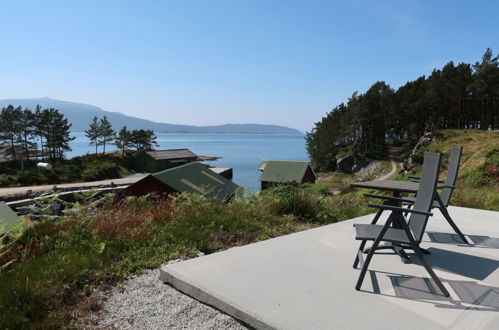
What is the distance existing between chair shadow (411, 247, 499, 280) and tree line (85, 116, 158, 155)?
64729 millimetres

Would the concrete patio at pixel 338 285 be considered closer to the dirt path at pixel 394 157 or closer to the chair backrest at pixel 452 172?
the chair backrest at pixel 452 172

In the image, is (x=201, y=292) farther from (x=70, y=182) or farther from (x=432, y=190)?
(x=70, y=182)

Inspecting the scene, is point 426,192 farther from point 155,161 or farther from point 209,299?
point 155,161

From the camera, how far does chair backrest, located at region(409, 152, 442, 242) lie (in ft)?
11.4

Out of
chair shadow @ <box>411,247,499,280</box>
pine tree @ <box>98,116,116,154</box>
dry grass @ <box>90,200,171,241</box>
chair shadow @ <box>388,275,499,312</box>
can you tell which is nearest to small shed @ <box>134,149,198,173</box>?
pine tree @ <box>98,116,116,154</box>

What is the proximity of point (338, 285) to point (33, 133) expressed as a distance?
66.8 m

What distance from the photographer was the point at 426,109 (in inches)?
2263

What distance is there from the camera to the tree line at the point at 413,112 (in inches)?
2019

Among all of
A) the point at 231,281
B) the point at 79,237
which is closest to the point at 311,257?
the point at 231,281

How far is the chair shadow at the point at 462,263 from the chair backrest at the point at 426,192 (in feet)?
2.38

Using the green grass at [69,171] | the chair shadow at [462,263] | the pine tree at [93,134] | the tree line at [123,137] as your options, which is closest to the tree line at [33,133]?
the green grass at [69,171]

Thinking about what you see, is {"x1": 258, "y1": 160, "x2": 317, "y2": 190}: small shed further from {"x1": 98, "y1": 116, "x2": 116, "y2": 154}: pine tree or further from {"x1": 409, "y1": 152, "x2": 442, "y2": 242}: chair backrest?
{"x1": 98, "y1": 116, "x2": 116, "y2": 154}: pine tree

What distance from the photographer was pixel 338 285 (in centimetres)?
339

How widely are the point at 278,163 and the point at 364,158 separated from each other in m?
32.9
